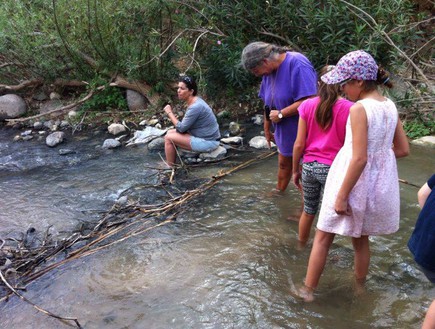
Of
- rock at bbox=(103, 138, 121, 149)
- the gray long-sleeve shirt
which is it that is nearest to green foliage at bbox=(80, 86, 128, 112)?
rock at bbox=(103, 138, 121, 149)

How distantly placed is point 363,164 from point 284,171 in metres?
2.15

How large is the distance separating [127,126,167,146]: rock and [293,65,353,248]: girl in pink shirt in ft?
15.5

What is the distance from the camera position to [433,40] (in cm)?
707

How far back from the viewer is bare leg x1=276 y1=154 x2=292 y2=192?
418cm

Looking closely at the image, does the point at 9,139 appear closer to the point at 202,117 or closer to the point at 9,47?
the point at 9,47

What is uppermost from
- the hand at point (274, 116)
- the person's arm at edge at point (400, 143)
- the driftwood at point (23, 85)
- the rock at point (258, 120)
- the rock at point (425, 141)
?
the person's arm at edge at point (400, 143)

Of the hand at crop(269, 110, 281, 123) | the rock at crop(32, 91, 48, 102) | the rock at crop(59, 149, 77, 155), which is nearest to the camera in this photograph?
the hand at crop(269, 110, 281, 123)

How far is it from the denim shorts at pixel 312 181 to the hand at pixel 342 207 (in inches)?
20.4

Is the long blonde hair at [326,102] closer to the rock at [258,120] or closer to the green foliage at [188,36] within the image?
the green foliage at [188,36]

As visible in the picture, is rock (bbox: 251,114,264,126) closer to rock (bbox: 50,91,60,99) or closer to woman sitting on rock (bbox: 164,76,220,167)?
woman sitting on rock (bbox: 164,76,220,167)

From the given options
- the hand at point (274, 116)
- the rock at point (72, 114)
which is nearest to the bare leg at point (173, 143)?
the hand at point (274, 116)

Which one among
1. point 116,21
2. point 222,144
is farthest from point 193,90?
point 116,21

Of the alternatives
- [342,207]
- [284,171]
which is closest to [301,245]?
[284,171]

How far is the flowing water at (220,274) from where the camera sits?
277cm
